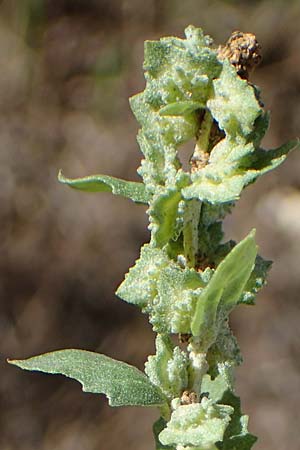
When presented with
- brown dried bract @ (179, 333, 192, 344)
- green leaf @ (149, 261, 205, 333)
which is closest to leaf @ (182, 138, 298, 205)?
green leaf @ (149, 261, 205, 333)

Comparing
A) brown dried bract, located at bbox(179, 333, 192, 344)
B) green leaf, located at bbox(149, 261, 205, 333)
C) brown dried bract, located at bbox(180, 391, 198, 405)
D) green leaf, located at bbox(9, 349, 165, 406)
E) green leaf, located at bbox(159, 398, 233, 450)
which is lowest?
green leaf, located at bbox(159, 398, 233, 450)

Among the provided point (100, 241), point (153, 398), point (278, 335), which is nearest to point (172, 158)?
point (153, 398)

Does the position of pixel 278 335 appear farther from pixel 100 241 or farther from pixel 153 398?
pixel 153 398

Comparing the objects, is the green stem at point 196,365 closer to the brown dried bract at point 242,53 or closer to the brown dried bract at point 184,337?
the brown dried bract at point 184,337

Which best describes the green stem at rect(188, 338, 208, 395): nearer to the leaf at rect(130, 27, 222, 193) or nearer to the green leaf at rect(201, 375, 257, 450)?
the green leaf at rect(201, 375, 257, 450)

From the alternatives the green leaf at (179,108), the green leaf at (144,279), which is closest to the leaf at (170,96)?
the green leaf at (179,108)
